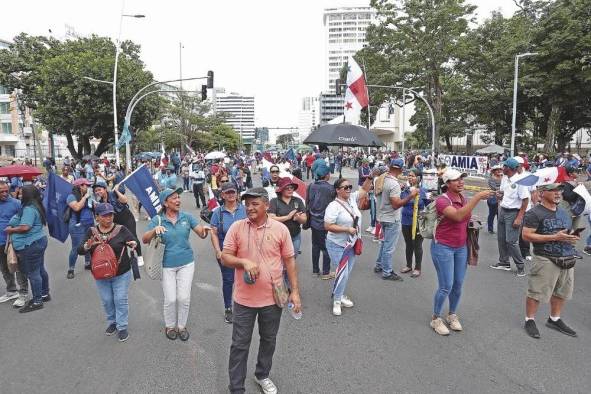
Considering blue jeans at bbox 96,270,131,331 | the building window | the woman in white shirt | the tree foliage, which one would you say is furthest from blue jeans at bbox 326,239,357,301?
the building window

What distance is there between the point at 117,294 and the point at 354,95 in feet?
26.5

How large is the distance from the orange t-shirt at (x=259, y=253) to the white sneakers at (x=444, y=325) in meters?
2.19

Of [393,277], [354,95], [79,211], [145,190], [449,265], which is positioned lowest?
[393,277]

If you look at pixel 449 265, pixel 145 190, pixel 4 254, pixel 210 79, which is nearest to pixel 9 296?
pixel 4 254

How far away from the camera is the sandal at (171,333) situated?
168 inches

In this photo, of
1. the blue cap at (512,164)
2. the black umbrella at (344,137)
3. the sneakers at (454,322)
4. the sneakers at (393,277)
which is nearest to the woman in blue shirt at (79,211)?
the black umbrella at (344,137)

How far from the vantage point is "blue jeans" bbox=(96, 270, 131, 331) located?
4234 millimetres

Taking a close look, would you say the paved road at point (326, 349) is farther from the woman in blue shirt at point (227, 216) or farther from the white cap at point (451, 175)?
the white cap at point (451, 175)

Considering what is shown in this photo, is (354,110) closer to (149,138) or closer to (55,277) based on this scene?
(55,277)

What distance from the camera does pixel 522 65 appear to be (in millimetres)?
29078

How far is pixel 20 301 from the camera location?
530 centimetres

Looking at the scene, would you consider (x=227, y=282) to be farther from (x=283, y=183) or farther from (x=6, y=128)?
(x=6, y=128)

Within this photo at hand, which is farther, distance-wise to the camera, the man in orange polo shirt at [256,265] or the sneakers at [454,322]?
the sneakers at [454,322]

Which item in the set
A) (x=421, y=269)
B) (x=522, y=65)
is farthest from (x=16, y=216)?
(x=522, y=65)
